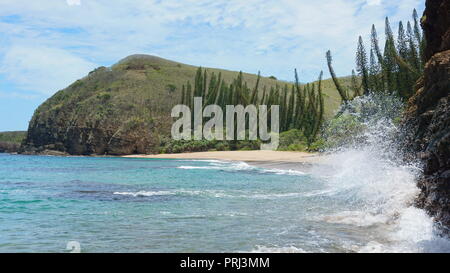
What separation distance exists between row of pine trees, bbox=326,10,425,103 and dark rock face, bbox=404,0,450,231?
67.4 ft

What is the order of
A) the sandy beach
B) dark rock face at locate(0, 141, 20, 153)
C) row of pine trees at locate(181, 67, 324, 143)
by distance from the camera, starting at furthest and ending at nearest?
1. dark rock face at locate(0, 141, 20, 153)
2. row of pine trees at locate(181, 67, 324, 143)
3. the sandy beach

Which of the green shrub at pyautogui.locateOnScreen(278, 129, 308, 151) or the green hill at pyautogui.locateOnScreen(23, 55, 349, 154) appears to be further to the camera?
the green hill at pyautogui.locateOnScreen(23, 55, 349, 154)

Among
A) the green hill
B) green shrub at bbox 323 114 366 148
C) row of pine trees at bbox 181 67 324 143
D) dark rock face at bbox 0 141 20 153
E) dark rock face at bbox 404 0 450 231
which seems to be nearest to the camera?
dark rock face at bbox 404 0 450 231

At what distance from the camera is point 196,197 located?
13070 mm

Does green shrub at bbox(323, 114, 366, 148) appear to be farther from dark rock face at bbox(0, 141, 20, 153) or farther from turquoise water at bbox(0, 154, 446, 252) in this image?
dark rock face at bbox(0, 141, 20, 153)

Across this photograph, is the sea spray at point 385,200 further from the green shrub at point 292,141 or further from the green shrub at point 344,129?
the green shrub at point 292,141

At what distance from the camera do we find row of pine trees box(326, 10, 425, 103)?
3200 centimetres

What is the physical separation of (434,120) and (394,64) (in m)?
29.3

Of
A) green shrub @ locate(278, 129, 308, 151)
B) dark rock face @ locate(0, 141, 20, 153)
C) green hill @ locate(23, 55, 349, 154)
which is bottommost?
dark rock face @ locate(0, 141, 20, 153)

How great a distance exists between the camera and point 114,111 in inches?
2876

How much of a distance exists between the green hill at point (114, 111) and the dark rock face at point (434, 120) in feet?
184

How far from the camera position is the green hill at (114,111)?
66.8 metres

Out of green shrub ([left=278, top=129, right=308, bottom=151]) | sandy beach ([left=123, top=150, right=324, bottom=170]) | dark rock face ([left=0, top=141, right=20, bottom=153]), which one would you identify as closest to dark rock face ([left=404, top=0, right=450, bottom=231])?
sandy beach ([left=123, top=150, right=324, bottom=170])
